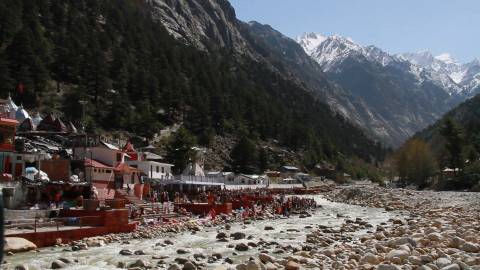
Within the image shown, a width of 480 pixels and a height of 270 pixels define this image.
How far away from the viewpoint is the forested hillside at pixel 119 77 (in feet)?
300

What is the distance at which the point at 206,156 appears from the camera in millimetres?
110625

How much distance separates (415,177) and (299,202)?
5831cm

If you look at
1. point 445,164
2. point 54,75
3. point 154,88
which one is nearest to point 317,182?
point 445,164

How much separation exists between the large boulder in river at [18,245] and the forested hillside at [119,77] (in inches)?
2565

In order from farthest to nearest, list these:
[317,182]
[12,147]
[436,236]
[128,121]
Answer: [317,182]
[128,121]
[12,147]
[436,236]

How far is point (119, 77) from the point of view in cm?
11019

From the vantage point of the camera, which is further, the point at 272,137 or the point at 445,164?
the point at 272,137

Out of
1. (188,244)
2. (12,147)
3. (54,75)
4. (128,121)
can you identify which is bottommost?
(188,244)

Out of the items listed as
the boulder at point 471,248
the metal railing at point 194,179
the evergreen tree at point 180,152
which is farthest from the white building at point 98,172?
the evergreen tree at point 180,152

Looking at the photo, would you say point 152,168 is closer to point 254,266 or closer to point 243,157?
point 243,157

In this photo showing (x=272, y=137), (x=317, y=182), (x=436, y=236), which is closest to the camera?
(x=436, y=236)

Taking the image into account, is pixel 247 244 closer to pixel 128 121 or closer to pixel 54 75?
pixel 128 121

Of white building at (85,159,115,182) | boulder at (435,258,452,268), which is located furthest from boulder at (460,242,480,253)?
white building at (85,159,115,182)

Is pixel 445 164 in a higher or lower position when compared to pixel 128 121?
lower
